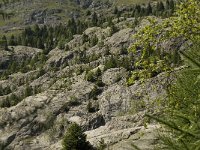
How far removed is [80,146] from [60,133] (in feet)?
175

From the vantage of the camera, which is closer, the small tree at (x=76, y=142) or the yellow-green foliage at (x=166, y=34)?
the yellow-green foliage at (x=166, y=34)

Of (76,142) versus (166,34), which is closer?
(166,34)

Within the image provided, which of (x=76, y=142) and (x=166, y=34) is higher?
(x=166, y=34)

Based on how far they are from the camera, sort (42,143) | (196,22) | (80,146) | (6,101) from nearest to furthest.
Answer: (196,22)
(80,146)
(42,143)
(6,101)

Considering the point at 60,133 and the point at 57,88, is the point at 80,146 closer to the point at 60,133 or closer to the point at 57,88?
the point at 60,133

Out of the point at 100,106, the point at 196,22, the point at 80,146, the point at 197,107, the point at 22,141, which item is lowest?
the point at 22,141

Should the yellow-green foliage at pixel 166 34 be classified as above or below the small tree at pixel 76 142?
above

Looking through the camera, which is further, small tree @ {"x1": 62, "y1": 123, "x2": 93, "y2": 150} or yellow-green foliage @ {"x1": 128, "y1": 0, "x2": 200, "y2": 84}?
small tree @ {"x1": 62, "y1": 123, "x2": 93, "y2": 150}

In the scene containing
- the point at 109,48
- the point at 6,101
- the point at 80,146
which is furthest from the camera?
the point at 109,48

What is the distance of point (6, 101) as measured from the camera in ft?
563

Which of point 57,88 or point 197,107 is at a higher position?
point 197,107

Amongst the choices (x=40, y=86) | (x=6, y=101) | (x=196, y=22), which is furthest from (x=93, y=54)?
(x=196, y=22)

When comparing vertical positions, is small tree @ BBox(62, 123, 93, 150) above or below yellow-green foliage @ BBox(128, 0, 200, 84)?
below

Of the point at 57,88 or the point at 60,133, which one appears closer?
the point at 60,133
